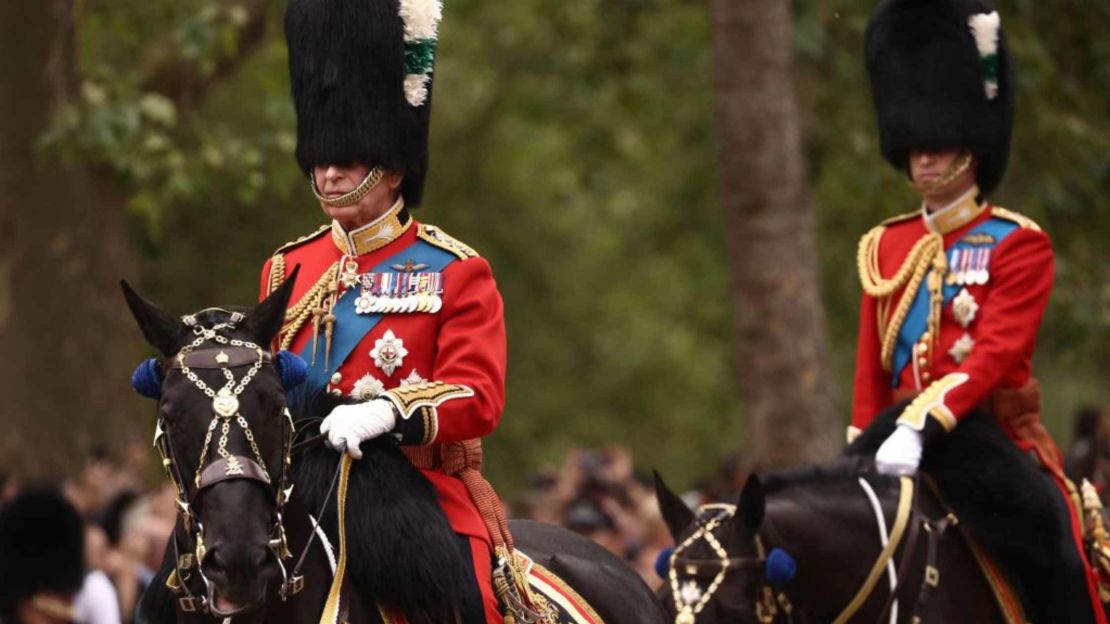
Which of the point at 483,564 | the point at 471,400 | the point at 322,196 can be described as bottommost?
the point at 483,564

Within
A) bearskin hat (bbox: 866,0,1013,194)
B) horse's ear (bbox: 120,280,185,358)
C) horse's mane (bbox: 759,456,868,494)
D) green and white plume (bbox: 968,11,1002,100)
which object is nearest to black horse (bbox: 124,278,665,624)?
horse's ear (bbox: 120,280,185,358)

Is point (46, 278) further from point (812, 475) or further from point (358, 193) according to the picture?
point (358, 193)

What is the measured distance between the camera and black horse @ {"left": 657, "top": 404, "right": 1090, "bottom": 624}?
8.23 metres

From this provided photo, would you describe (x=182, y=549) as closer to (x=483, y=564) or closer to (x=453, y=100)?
(x=483, y=564)

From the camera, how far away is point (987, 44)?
31.2ft

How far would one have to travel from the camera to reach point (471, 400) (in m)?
6.49

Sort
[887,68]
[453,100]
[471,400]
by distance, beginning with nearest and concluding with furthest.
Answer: [471,400] < [887,68] < [453,100]

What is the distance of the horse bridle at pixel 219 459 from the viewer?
5.67 meters

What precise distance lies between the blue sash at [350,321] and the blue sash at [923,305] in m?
2.80

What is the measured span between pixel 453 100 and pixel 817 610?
59.0ft

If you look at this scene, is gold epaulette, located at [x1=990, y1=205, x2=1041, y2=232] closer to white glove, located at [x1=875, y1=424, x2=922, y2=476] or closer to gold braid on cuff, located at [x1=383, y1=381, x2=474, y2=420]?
white glove, located at [x1=875, y1=424, x2=922, y2=476]

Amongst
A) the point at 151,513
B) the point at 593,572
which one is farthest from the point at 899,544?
the point at 151,513

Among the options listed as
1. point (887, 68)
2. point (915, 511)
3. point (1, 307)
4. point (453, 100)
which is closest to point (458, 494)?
point (915, 511)

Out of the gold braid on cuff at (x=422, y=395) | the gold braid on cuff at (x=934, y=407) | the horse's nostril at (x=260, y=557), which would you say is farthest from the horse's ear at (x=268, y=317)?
the gold braid on cuff at (x=934, y=407)
